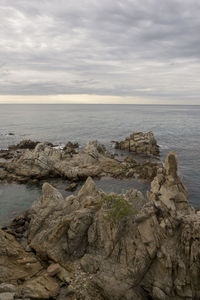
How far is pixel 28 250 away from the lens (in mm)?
29453

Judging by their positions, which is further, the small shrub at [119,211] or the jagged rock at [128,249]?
the small shrub at [119,211]

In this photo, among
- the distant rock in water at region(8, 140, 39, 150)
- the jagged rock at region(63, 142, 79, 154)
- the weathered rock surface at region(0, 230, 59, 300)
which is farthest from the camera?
the distant rock in water at region(8, 140, 39, 150)

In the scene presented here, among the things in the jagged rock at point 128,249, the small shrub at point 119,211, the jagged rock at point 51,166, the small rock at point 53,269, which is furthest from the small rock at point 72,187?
the small rock at point 53,269

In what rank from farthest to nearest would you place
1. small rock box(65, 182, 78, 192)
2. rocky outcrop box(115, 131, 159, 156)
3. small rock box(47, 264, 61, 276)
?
rocky outcrop box(115, 131, 159, 156)
small rock box(65, 182, 78, 192)
small rock box(47, 264, 61, 276)

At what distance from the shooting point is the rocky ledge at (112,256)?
2152cm

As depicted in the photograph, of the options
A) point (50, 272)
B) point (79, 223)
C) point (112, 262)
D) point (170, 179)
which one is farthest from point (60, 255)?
point (170, 179)

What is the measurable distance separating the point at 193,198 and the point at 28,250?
35.9 metres

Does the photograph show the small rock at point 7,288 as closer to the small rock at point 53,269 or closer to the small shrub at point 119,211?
the small rock at point 53,269

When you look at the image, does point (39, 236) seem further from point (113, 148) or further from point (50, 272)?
point (113, 148)

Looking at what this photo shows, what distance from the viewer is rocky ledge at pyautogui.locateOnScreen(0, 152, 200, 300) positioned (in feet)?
70.6

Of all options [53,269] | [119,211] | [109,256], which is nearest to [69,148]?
[119,211]

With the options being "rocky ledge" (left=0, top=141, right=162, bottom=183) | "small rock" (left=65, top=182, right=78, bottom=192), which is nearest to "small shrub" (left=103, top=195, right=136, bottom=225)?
"small rock" (left=65, top=182, right=78, bottom=192)

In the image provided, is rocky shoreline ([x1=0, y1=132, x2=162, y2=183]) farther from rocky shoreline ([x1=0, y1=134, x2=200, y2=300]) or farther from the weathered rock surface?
the weathered rock surface

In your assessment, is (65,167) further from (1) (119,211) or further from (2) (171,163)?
(1) (119,211)
